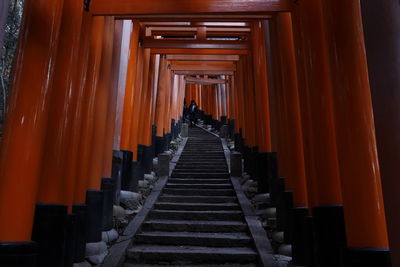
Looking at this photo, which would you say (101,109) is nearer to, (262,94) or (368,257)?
(262,94)

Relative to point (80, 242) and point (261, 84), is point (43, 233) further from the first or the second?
point (261, 84)

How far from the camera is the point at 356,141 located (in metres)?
2.31

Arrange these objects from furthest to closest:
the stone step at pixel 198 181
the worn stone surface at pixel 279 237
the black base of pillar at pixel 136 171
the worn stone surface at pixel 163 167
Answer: the worn stone surface at pixel 163 167 < the stone step at pixel 198 181 < the black base of pillar at pixel 136 171 < the worn stone surface at pixel 279 237

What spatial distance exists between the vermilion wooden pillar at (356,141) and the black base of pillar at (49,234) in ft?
8.52

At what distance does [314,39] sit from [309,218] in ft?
5.90

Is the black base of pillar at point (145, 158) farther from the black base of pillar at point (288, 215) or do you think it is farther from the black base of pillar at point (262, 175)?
the black base of pillar at point (288, 215)

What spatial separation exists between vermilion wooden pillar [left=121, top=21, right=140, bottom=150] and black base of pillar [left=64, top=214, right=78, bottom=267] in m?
3.25

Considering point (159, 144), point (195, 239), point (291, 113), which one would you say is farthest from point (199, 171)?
point (291, 113)

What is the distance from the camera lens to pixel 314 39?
10.3 ft

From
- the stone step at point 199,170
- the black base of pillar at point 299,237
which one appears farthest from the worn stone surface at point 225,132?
the black base of pillar at point 299,237

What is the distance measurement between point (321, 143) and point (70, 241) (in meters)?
2.78

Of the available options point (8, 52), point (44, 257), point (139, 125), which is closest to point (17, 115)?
point (44, 257)

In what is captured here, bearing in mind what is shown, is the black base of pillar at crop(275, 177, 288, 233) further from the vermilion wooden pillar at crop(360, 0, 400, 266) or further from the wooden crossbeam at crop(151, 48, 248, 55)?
the wooden crossbeam at crop(151, 48, 248, 55)

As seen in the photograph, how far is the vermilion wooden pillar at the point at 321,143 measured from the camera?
112 inches
